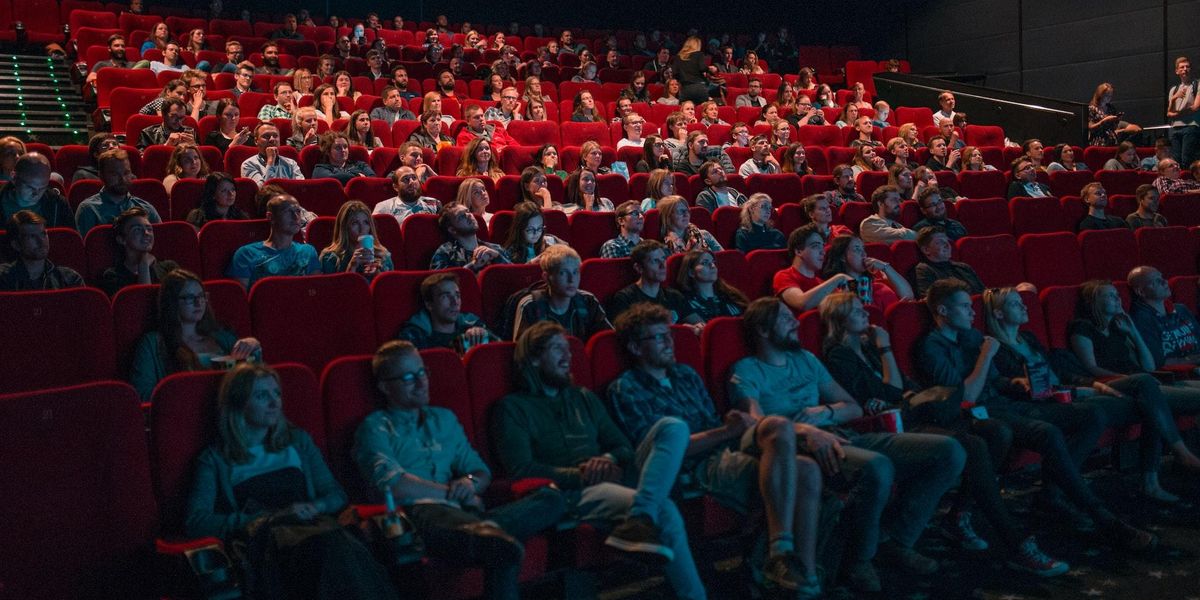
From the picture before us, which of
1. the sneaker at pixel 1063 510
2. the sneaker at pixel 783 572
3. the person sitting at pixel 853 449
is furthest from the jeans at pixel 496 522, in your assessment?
the sneaker at pixel 1063 510

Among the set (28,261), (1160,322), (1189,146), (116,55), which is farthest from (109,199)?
(1189,146)

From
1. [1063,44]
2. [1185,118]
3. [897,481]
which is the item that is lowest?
[897,481]

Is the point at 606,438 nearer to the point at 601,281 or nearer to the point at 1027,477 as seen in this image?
the point at 601,281

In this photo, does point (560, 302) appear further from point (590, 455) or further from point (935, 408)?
point (935, 408)

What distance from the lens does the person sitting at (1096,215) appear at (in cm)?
298

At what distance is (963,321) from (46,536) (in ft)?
5.02

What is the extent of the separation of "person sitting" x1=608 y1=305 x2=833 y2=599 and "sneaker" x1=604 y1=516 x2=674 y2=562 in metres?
0.14

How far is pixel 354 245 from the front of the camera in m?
2.01

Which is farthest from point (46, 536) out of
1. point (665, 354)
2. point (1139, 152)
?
point (1139, 152)

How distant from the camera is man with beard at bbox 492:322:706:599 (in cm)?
128

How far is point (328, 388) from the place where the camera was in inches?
52.6

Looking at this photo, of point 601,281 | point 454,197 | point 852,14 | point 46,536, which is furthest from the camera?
point 852,14

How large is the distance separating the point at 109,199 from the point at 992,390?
1865 mm

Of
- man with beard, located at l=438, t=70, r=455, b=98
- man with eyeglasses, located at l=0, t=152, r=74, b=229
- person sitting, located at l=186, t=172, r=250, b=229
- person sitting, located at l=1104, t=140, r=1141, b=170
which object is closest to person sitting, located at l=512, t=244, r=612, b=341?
person sitting, located at l=186, t=172, r=250, b=229
